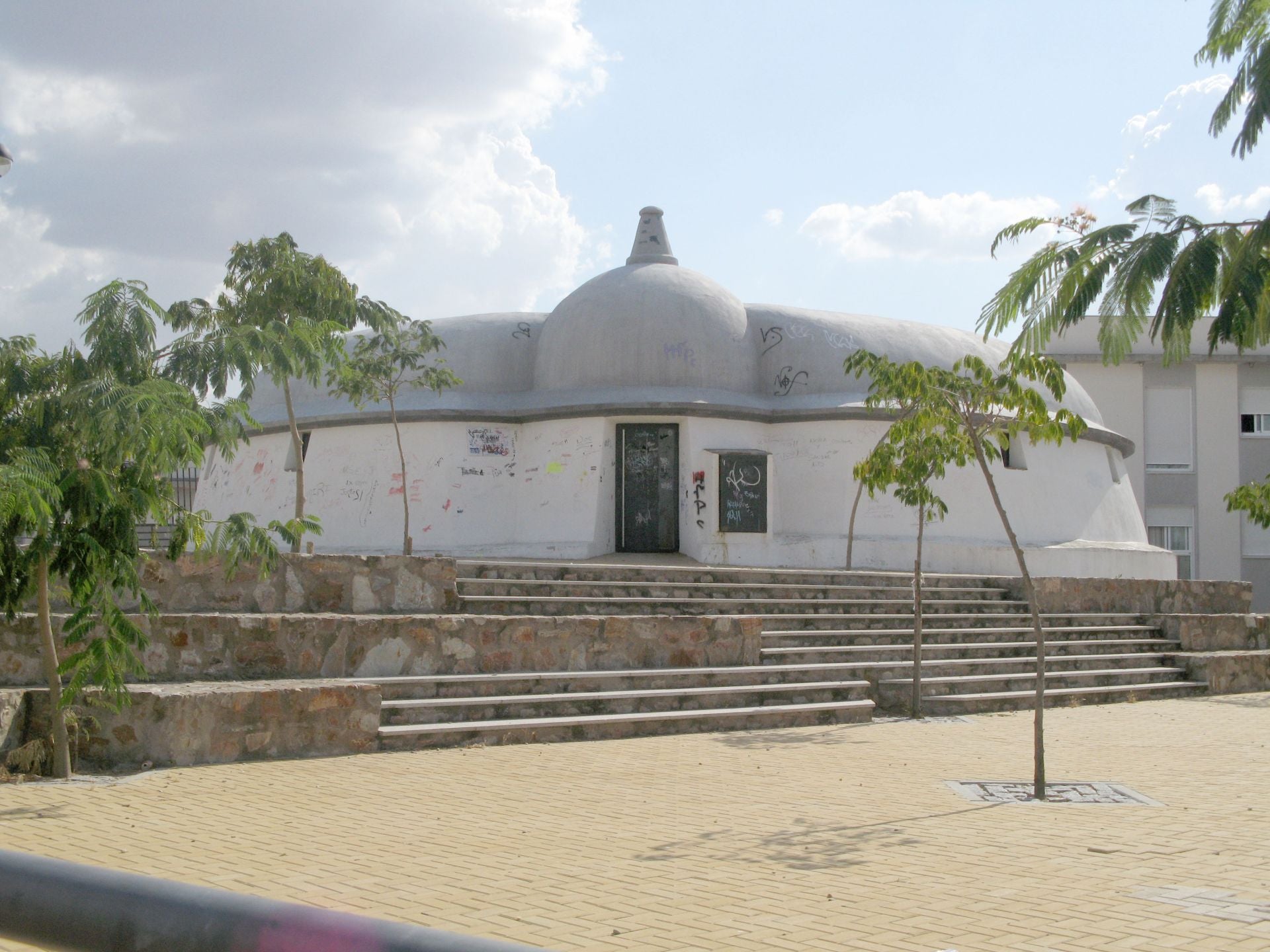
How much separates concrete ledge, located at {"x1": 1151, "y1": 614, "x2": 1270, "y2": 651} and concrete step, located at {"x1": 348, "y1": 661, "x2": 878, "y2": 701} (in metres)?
6.38

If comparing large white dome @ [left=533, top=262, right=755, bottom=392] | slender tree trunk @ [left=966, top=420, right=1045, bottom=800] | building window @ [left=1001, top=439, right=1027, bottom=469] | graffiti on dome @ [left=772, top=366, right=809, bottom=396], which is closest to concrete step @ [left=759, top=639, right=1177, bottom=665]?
slender tree trunk @ [left=966, top=420, right=1045, bottom=800]

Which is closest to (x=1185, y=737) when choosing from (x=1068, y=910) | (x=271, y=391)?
(x=1068, y=910)

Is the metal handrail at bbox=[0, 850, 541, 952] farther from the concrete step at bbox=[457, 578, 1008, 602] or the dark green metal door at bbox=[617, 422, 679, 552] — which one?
the dark green metal door at bbox=[617, 422, 679, 552]

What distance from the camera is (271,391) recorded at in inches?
869

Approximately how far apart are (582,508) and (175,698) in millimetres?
11173

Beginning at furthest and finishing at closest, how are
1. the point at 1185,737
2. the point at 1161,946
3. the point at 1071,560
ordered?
the point at 1071,560 → the point at 1185,737 → the point at 1161,946

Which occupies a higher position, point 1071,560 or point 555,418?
point 555,418

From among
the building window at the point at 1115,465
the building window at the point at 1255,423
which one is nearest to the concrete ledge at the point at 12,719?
the building window at the point at 1115,465

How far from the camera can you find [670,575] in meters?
13.6

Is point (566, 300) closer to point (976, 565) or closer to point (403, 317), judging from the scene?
point (403, 317)

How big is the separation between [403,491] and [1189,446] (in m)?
23.8

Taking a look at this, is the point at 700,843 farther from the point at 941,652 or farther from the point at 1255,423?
the point at 1255,423

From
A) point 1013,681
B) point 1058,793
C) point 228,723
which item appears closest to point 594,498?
point 1013,681

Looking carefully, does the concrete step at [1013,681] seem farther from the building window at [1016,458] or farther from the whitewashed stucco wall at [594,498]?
the building window at [1016,458]
